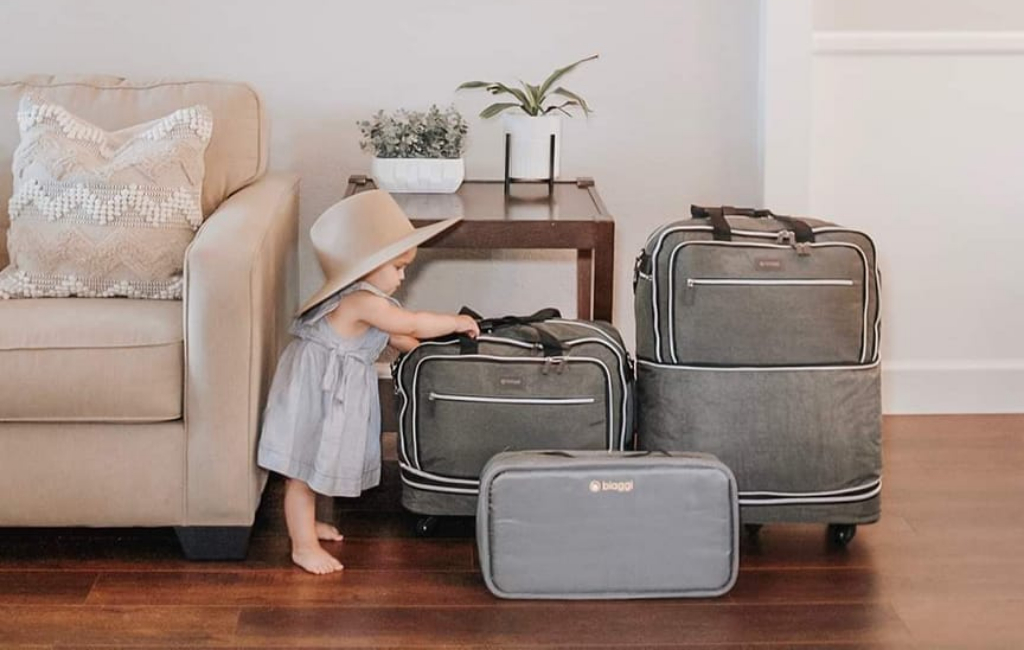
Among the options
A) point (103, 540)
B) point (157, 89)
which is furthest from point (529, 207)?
point (103, 540)

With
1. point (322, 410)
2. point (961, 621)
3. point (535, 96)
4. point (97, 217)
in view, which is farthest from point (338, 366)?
point (961, 621)

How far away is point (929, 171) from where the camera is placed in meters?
3.74

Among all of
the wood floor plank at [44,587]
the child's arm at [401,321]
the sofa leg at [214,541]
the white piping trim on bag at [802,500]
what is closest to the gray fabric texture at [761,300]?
the white piping trim on bag at [802,500]

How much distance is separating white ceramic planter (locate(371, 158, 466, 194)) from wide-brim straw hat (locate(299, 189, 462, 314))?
0.44m

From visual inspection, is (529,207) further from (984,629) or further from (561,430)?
(984,629)

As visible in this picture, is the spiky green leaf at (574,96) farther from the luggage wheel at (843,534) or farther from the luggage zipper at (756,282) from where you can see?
the luggage wheel at (843,534)

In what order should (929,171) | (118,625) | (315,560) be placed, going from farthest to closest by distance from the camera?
(929,171) < (315,560) < (118,625)

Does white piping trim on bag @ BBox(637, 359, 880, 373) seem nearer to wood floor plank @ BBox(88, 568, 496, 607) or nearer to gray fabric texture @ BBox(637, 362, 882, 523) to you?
gray fabric texture @ BBox(637, 362, 882, 523)

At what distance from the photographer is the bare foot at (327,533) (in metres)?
2.98

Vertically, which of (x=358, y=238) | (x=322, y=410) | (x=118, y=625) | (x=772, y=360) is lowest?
(x=118, y=625)

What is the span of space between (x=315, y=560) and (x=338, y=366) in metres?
0.37

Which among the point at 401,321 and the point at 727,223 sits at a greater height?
the point at 727,223

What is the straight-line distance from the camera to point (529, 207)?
3250 mm

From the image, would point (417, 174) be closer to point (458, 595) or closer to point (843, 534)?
point (458, 595)
